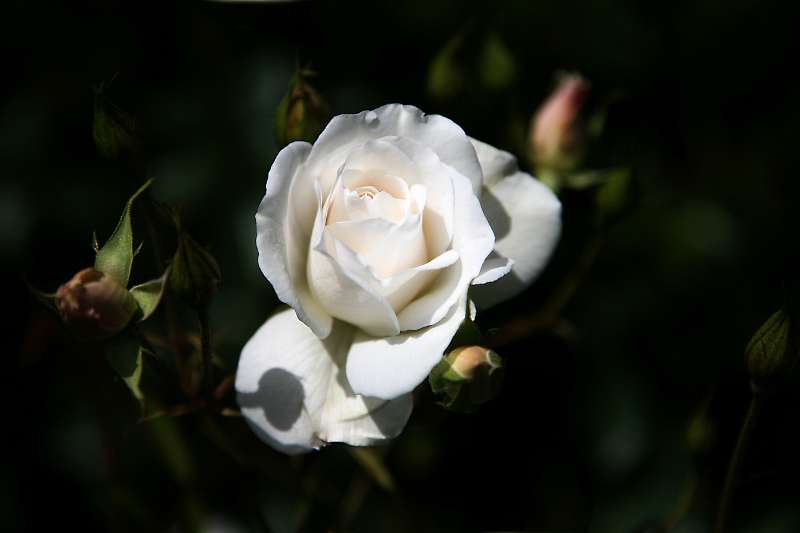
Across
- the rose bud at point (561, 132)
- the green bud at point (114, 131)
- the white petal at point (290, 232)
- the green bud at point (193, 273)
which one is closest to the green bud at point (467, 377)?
the white petal at point (290, 232)

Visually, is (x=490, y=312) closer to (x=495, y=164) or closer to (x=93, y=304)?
(x=495, y=164)

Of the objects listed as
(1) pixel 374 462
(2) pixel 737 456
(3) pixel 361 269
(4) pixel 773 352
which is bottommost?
(1) pixel 374 462

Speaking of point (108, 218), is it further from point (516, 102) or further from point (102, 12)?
point (516, 102)

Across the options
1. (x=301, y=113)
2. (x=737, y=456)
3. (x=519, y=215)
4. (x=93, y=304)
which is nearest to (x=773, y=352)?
(x=737, y=456)

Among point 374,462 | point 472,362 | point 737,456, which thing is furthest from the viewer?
point 374,462

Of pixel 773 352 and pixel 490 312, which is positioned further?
pixel 490 312

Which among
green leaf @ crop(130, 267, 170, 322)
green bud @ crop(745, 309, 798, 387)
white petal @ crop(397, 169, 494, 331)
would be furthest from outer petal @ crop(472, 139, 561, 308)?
green leaf @ crop(130, 267, 170, 322)
